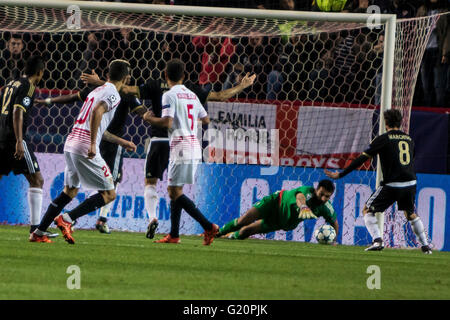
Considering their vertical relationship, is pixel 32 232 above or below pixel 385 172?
below

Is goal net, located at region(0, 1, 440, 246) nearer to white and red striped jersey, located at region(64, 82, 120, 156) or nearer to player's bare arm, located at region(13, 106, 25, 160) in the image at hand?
player's bare arm, located at region(13, 106, 25, 160)

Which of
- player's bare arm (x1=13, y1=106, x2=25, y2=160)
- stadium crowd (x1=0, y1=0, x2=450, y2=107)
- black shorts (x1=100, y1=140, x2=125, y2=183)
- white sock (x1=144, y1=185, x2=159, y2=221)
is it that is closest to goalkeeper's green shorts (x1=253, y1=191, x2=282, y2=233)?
white sock (x1=144, y1=185, x2=159, y2=221)

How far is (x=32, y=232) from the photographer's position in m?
9.61

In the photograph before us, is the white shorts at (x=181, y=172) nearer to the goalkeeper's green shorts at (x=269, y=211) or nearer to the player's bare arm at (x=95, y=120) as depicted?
the player's bare arm at (x=95, y=120)

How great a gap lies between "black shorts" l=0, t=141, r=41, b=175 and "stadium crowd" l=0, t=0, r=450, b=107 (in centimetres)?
355

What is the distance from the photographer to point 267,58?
13.8 meters

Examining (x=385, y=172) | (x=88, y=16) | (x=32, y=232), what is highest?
(x=88, y=16)

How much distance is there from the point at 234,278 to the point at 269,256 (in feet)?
7.03

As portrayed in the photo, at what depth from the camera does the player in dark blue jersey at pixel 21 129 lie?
951 centimetres

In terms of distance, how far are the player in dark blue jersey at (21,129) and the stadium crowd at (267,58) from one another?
350 centimetres

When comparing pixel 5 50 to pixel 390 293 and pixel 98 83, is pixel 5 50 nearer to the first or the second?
pixel 98 83

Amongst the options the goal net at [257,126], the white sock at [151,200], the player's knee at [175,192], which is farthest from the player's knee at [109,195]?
the goal net at [257,126]

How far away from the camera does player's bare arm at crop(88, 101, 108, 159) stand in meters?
8.91

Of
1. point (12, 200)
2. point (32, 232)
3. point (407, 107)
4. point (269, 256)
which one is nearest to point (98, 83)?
point (32, 232)
